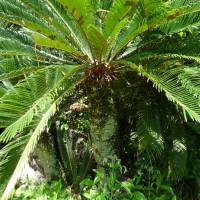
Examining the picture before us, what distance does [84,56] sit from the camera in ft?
16.7

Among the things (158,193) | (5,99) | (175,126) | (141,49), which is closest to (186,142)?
(175,126)

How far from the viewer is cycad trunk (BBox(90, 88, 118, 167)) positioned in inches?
217

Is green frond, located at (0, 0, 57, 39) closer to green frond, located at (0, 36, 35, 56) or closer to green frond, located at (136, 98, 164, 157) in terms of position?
green frond, located at (0, 36, 35, 56)

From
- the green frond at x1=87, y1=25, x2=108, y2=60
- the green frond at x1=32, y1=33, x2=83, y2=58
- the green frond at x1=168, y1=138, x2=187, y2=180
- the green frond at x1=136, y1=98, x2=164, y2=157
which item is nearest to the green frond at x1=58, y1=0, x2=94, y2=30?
the green frond at x1=87, y1=25, x2=108, y2=60

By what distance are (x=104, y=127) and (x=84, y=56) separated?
95 cm

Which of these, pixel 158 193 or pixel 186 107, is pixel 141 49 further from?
pixel 158 193

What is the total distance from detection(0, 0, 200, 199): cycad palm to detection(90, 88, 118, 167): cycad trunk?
12 millimetres

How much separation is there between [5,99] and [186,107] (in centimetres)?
163

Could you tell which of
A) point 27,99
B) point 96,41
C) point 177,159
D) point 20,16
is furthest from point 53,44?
point 177,159

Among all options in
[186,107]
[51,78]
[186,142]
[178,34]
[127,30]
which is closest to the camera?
[186,107]

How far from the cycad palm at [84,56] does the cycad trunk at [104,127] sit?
12 millimetres

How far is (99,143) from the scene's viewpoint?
561cm

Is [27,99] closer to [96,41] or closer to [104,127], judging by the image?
[96,41]

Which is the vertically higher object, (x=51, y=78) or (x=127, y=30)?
(x=127, y=30)
